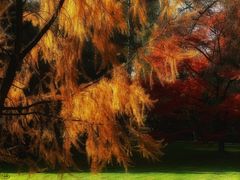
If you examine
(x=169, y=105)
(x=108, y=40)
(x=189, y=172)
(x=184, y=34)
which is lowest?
(x=189, y=172)

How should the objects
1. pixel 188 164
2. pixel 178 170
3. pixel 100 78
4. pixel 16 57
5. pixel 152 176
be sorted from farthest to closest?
1. pixel 188 164
2. pixel 178 170
3. pixel 152 176
4. pixel 100 78
5. pixel 16 57

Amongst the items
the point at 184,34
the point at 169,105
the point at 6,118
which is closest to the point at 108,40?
the point at 6,118

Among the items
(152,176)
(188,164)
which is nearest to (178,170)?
(152,176)

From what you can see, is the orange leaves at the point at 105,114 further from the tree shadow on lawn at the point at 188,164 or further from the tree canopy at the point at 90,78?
the tree shadow on lawn at the point at 188,164

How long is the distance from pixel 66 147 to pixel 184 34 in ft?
57.3

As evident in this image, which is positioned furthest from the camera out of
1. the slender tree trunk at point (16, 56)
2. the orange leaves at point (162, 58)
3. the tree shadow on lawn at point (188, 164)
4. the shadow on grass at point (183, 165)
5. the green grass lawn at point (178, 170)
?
the tree shadow on lawn at point (188, 164)

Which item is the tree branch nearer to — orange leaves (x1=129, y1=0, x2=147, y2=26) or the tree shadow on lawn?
orange leaves (x1=129, y1=0, x2=147, y2=26)

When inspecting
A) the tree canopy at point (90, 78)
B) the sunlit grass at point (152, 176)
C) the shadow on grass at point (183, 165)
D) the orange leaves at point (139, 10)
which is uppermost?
the orange leaves at point (139, 10)

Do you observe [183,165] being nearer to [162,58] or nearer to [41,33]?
[162,58]

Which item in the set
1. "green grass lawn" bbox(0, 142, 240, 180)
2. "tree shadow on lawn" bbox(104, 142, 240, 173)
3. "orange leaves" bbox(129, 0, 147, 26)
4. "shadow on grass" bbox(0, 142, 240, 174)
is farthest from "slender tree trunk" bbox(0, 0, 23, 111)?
"tree shadow on lawn" bbox(104, 142, 240, 173)

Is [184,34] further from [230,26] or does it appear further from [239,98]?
[239,98]

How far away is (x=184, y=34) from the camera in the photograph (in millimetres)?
20000

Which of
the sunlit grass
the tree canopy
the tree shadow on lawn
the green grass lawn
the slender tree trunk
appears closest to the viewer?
the slender tree trunk

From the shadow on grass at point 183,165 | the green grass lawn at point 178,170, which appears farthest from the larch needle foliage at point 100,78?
the shadow on grass at point 183,165
